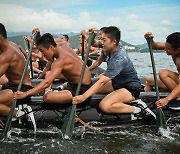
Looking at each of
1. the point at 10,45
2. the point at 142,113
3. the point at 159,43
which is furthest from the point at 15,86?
the point at 159,43

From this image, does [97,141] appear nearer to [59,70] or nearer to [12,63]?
[59,70]

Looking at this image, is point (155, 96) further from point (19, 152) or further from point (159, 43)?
point (19, 152)

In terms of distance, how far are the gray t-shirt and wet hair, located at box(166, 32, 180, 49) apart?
905 millimetres

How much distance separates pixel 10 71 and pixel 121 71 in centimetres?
222

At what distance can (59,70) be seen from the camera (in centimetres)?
649

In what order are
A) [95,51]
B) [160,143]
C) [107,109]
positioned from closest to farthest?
1. [160,143]
2. [107,109]
3. [95,51]

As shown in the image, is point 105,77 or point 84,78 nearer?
point 105,77

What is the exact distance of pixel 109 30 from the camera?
21.4 feet

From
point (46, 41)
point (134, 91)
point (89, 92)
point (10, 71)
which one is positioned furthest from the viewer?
point (134, 91)

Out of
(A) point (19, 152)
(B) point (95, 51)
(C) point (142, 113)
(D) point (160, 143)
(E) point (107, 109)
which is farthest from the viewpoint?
(B) point (95, 51)

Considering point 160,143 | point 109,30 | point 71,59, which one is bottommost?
point 160,143

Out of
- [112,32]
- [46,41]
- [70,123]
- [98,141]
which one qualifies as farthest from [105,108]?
[46,41]

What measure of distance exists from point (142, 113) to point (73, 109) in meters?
1.62

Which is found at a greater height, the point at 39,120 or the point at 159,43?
the point at 159,43
